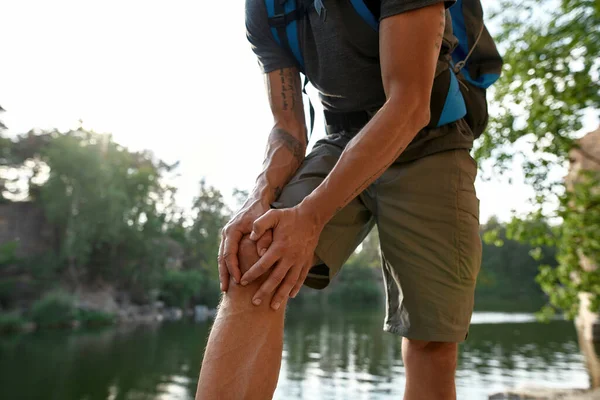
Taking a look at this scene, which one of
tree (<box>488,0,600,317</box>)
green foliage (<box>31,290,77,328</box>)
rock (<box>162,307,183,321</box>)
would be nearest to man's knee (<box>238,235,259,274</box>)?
tree (<box>488,0,600,317</box>)

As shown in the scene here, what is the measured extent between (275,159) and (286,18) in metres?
0.36

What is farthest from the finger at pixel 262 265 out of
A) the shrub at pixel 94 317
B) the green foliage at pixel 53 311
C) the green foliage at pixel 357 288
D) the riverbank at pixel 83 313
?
the green foliage at pixel 357 288

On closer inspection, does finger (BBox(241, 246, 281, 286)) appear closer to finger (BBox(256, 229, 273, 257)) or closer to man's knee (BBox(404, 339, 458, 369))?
finger (BBox(256, 229, 273, 257))

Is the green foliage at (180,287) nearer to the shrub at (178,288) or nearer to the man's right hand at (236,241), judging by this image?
the shrub at (178,288)

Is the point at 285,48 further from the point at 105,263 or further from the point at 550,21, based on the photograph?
the point at 105,263

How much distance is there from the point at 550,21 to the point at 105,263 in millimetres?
24370

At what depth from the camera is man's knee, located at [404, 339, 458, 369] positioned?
4.66 ft

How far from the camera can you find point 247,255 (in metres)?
1.09

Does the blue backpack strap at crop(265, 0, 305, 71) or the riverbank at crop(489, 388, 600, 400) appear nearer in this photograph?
the blue backpack strap at crop(265, 0, 305, 71)

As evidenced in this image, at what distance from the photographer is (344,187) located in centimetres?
114

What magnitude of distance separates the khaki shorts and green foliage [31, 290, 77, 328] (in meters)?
20.6

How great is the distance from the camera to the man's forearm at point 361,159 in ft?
3.70

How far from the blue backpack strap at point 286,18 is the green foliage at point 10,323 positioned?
1953 centimetres

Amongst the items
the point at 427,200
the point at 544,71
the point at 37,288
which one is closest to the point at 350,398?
the point at 544,71
